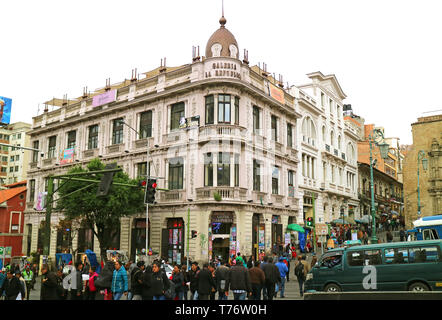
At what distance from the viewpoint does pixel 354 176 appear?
51750mm

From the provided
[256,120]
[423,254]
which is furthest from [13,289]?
[256,120]

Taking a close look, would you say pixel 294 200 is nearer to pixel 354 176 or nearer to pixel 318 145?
pixel 318 145

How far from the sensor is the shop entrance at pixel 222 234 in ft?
97.2

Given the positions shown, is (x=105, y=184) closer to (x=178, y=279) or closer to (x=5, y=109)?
(x=178, y=279)

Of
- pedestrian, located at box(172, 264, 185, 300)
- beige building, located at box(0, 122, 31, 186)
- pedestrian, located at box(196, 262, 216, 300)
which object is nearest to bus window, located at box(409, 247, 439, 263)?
pedestrian, located at box(196, 262, 216, 300)

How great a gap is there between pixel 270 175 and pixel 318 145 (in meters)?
10.8

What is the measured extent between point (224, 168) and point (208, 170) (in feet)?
3.76

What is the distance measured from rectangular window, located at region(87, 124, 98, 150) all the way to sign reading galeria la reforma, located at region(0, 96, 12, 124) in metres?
11.3

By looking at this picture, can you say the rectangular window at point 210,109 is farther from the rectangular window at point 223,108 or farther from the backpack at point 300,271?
the backpack at point 300,271

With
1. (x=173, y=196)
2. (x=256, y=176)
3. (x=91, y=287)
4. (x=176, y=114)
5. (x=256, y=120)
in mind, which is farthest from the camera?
(x=256, y=120)

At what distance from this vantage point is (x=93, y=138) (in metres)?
38.8

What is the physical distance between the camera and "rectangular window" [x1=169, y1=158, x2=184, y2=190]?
31578 mm
